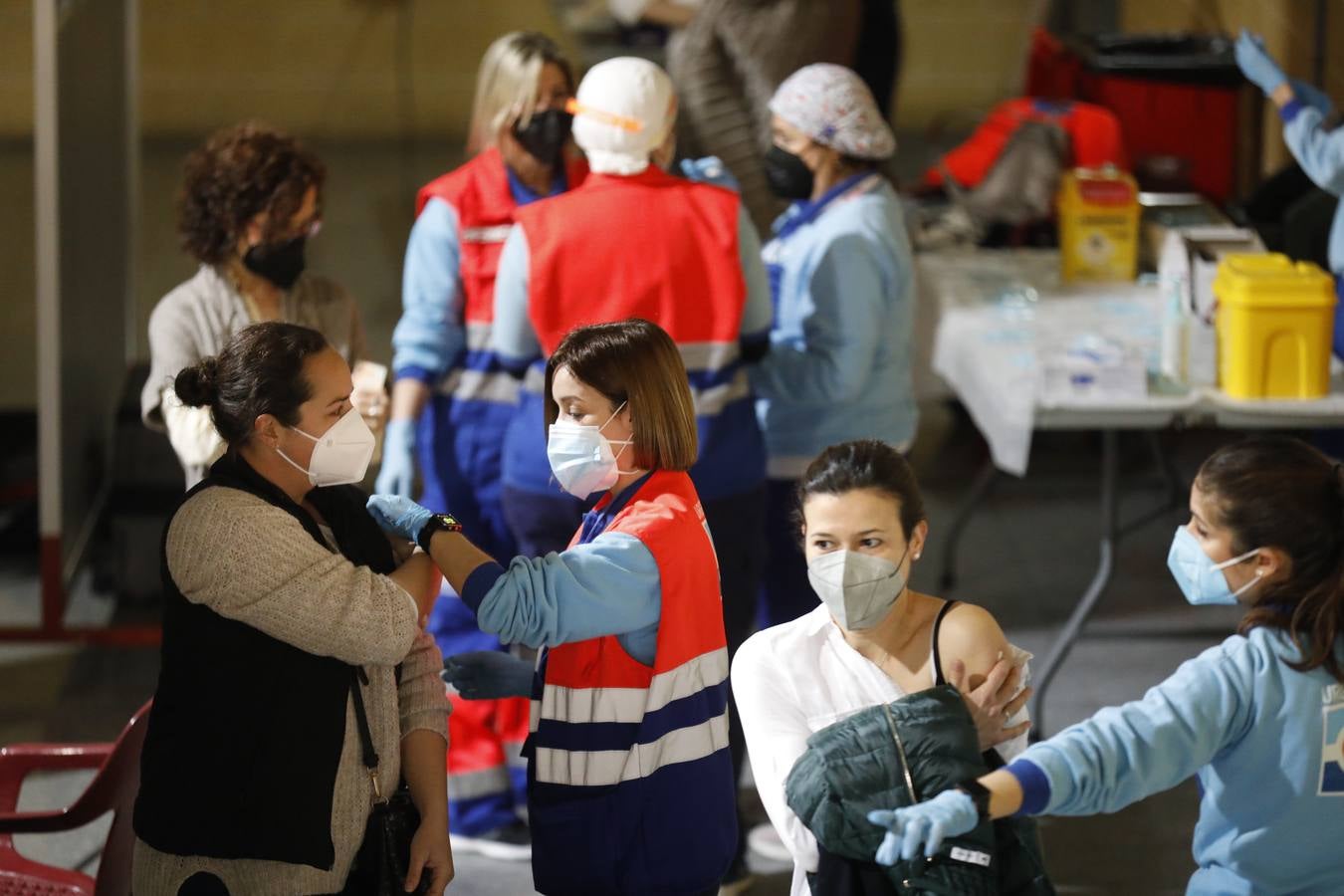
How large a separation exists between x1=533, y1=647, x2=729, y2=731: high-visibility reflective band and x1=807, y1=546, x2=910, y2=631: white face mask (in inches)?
9.5

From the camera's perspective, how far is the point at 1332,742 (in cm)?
218

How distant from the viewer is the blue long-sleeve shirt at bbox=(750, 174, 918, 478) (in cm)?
375

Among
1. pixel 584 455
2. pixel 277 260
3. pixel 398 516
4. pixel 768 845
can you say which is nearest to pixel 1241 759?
pixel 584 455

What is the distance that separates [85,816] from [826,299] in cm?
177

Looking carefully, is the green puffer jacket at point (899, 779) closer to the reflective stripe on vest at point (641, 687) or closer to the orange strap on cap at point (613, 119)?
the reflective stripe on vest at point (641, 687)

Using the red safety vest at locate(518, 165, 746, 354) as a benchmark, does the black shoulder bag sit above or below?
below

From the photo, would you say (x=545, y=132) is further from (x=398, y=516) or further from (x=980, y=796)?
(x=980, y=796)

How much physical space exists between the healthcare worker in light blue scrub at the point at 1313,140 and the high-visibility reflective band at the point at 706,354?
1823 mm

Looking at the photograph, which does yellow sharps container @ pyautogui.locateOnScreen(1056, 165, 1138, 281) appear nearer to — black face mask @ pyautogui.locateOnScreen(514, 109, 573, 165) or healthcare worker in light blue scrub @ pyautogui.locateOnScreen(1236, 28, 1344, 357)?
healthcare worker in light blue scrub @ pyautogui.locateOnScreen(1236, 28, 1344, 357)

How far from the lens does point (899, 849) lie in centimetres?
201

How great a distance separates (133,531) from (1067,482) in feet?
10.5

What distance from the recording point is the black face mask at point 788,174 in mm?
3891

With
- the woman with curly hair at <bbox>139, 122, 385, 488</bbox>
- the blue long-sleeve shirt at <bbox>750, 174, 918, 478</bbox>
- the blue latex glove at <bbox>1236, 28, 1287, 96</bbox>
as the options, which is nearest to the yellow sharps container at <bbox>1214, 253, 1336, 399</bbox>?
the blue latex glove at <bbox>1236, 28, 1287, 96</bbox>

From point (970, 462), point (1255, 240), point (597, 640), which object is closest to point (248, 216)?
point (597, 640)
